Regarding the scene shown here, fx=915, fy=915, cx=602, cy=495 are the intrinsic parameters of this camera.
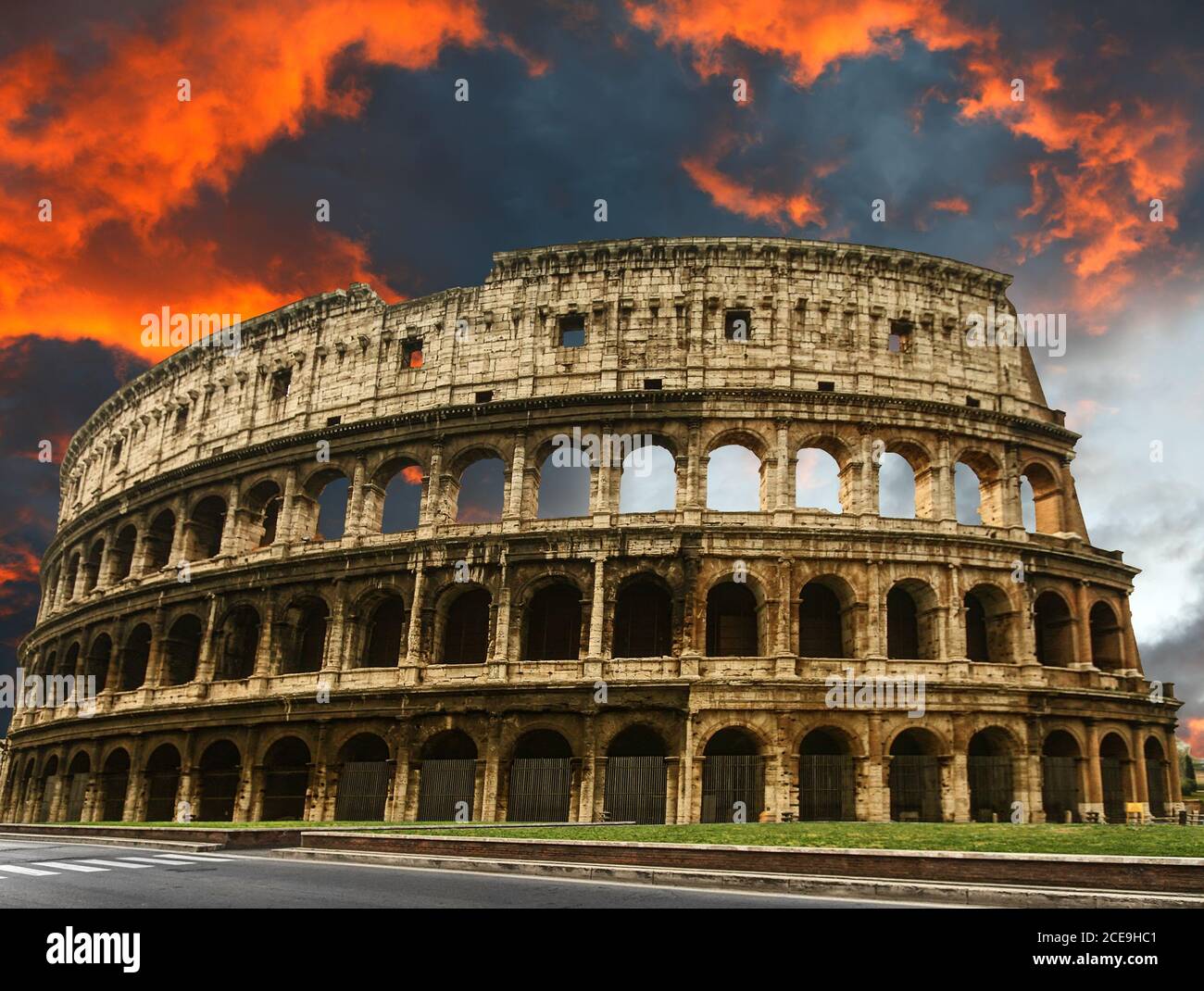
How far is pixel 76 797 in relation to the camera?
33.0m

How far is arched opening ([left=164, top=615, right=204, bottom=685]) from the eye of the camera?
31719 mm

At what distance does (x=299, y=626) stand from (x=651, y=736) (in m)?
12.0

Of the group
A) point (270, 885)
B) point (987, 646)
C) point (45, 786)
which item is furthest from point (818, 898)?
point (45, 786)

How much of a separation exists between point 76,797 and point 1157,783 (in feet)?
119

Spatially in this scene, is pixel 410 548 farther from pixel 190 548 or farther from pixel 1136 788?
pixel 1136 788

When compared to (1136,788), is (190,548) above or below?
above

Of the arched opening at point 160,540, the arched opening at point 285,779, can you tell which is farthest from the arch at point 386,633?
the arched opening at point 160,540

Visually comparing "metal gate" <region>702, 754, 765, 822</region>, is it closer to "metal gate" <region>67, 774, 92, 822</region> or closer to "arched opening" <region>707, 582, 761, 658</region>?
"arched opening" <region>707, 582, 761, 658</region>

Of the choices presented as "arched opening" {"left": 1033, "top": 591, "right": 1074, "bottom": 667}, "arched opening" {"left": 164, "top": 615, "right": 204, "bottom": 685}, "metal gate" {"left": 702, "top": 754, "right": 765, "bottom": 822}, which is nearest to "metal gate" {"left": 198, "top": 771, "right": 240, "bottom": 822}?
"arched opening" {"left": 164, "top": 615, "right": 204, "bottom": 685}

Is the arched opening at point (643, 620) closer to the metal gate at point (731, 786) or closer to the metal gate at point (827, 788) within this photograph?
the metal gate at point (731, 786)

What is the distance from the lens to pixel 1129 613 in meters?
29.0

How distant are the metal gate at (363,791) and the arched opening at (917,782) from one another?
13916 millimetres

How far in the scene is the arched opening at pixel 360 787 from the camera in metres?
25.7

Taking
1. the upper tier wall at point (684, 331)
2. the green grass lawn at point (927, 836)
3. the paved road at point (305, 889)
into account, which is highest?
the upper tier wall at point (684, 331)
